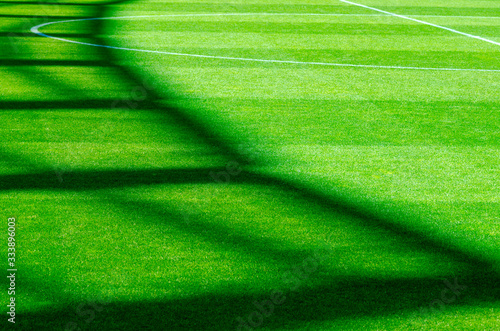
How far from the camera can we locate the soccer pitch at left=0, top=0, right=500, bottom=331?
10.7 feet

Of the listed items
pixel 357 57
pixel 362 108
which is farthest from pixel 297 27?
pixel 362 108

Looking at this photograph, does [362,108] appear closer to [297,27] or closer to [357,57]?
[357,57]

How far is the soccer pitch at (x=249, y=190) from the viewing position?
3.27 meters

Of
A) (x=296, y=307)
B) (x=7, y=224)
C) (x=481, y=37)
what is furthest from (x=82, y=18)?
(x=296, y=307)

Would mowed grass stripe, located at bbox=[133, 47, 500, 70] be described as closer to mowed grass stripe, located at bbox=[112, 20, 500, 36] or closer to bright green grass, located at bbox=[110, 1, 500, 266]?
bright green grass, located at bbox=[110, 1, 500, 266]

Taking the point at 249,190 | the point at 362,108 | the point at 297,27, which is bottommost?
the point at 297,27

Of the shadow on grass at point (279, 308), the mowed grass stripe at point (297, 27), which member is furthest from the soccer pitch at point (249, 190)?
the mowed grass stripe at point (297, 27)

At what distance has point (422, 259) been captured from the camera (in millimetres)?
3738

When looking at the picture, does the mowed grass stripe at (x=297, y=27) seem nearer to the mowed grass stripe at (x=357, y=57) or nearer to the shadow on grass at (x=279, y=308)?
the mowed grass stripe at (x=357, y=57)

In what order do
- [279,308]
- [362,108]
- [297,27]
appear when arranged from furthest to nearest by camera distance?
[297,27] → [362,108] → [279,308]

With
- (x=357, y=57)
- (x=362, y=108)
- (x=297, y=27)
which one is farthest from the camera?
(x=297, y=27)

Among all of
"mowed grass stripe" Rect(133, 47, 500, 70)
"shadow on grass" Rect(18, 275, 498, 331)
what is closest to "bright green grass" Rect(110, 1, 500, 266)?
"mowed grass stripe" Rect(133, 47, 500, 70)

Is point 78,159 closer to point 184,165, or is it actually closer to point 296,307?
point 184,165

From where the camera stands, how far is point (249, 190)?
4676mm
